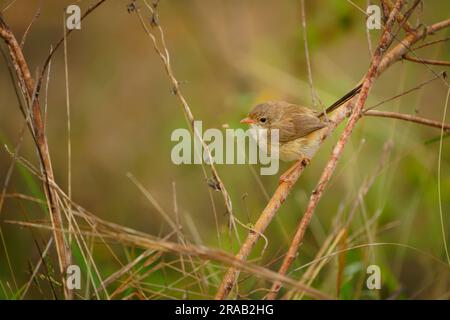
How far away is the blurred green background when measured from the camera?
520 centimetres

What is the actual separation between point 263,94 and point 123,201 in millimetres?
1793

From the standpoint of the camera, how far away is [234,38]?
652cm

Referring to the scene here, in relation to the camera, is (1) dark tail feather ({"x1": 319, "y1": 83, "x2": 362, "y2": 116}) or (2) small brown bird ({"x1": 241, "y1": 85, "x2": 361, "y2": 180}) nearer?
(1) dark tail feather ({"x1": 319, "y1": 83, "x2": 362, "y2": 116})

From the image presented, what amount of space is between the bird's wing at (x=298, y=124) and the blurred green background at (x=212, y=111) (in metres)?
0.91

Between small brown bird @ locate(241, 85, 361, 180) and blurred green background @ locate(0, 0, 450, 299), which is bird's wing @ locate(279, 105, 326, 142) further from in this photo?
blurred green background @ locate(0, 0, 450, 299)

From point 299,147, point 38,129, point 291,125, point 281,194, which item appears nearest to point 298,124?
point 291,125

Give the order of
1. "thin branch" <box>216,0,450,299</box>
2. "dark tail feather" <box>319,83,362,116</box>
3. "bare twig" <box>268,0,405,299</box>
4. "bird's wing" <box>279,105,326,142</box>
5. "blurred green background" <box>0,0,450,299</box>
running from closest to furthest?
"thin branch" <box>216,0,450,299</box>
"bare twig" <box>268,0,405,299</box>
"dark tail feather" <box>319,83,362,116</box>
"bird's wing" <box>279,105,326,142</box>
"blurred green background" <box>0,0,450,299</box>

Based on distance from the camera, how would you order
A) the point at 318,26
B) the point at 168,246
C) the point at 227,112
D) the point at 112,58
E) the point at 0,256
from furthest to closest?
the point at 112,58 < the point at 227,112 < the point at 0,256 < the point at 318,26 < the point at 168,246

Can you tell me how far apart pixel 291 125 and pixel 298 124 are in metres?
0.06

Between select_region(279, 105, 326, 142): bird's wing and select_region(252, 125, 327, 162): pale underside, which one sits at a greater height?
select_region(279, 105, 326, 142): bird's wing

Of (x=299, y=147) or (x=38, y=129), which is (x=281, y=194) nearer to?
(x=38, y=129)

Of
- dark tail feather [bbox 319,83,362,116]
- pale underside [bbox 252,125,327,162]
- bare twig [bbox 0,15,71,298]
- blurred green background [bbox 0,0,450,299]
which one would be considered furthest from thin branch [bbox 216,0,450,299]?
blurred green background [bbox 0,0,450,299]

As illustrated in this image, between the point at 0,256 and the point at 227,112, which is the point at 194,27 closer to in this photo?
the point at 227,112

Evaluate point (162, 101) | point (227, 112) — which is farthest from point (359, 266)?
point (162, 101)
